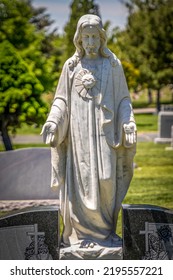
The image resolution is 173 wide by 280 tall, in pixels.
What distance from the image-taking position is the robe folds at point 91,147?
24.5 feet

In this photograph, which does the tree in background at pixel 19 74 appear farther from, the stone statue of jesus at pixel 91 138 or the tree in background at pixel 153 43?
the tree in background at pixel 153 43

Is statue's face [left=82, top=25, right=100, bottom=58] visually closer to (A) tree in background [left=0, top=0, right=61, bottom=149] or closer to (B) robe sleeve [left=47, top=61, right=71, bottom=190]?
(B) robe sleeve [left=47, top=61, right=71, bottom=190]

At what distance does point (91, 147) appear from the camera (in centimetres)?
746

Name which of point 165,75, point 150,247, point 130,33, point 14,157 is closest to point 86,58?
point 150,247

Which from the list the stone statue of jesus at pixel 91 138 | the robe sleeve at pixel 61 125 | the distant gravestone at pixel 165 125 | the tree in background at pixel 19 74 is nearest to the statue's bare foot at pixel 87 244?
the stone statue of jesus at pixel 91 138

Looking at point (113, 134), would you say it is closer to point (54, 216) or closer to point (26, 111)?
point (54, 216)

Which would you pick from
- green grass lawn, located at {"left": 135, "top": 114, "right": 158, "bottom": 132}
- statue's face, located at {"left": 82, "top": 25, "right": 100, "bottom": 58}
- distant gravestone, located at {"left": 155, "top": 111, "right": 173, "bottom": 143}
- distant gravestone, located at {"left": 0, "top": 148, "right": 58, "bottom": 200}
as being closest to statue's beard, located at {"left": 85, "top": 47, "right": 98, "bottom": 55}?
statue's face, located at {"left": 82, "top": 25, "right": 100, "bottom": 58}

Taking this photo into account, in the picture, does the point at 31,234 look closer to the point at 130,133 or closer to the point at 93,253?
the point at 93,253

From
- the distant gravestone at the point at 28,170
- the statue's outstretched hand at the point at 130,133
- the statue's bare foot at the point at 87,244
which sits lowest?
the statue's bare foot at the point at 87,244

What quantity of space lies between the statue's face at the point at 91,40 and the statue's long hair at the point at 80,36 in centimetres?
4

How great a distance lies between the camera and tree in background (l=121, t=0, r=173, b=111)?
41.3 metres

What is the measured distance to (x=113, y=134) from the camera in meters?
7.50

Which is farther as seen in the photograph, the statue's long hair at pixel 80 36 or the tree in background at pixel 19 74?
the tree in background at pixel 19 74

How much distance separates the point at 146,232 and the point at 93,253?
24.5 inches
